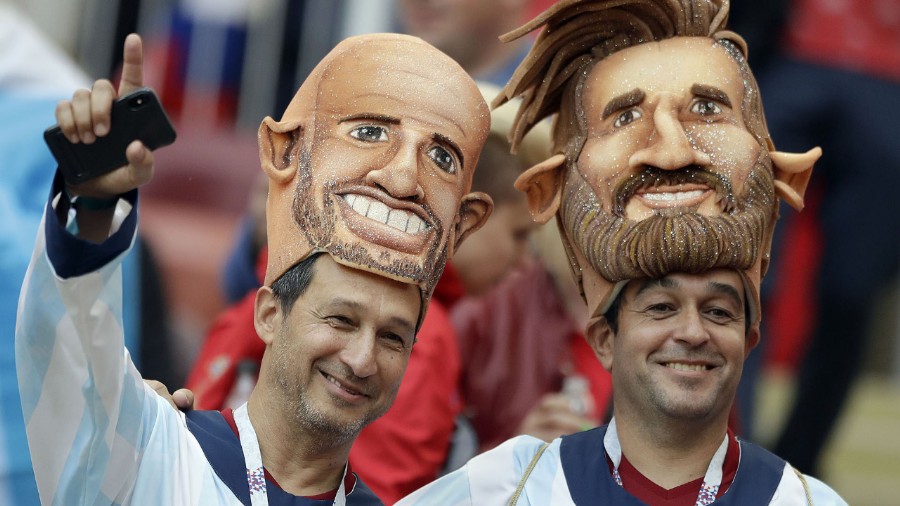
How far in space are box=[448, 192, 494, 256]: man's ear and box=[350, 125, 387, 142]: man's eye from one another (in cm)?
25

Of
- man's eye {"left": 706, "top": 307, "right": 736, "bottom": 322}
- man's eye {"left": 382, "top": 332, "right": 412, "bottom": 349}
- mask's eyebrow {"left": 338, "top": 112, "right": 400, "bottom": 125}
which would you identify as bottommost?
man's eye {"left": 382, "top": 332, "right": 412, "bottom": 349}

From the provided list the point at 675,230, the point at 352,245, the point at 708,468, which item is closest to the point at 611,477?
the point at 708,468

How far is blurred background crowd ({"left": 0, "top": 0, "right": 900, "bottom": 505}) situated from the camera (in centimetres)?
490

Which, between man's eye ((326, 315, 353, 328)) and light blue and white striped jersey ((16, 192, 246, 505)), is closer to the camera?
light blue and white striped jersey ((16, 192, 246, 505))

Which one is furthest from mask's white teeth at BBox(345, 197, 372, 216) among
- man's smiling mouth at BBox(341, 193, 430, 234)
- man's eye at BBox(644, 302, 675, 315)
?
man's eye at BBox(644, 302, 675, 315)

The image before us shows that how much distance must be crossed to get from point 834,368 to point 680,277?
3341 mm

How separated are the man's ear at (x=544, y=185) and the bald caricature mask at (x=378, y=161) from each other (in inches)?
6.2

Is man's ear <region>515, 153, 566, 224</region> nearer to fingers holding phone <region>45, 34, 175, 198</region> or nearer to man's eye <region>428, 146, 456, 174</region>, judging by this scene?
man's eye <region>428, 146, 456, 174</region>

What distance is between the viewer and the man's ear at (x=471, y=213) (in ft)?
11.4

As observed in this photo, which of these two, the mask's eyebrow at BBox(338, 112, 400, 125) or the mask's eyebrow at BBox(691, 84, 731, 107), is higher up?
the mask's eyebrow at BBox(691, 84, 731, 107)

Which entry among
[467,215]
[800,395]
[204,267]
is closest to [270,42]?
[204,267]

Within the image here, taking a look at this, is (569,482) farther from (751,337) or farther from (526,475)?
(751,337)

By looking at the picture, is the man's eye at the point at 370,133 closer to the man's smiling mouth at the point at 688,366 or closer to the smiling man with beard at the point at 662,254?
the smiling man with beard at the point at 662,254

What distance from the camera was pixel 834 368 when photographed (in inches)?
256
